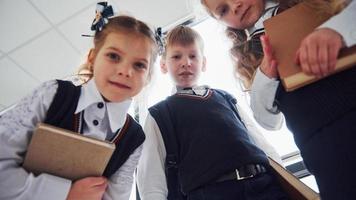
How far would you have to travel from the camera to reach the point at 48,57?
232cm

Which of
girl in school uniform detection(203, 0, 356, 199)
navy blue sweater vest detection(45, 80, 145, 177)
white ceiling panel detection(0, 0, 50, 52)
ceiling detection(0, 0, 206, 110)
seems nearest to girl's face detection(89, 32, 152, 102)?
navy blue sweater vest detection(45, 80, 145, 177)

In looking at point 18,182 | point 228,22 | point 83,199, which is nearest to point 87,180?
point 83,199

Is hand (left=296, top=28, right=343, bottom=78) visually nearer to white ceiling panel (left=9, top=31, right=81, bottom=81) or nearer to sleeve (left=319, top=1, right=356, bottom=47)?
sleeve (left=319, top=1, right=356, bottom=47)

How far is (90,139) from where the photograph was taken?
75cm

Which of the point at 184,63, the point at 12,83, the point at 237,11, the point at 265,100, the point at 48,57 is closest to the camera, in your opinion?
the point at 265,100

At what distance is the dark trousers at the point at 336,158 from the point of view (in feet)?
1.62

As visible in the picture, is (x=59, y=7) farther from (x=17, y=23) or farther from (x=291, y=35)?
(x=291, y=35)

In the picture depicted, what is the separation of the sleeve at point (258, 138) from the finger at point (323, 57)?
0.72 metres

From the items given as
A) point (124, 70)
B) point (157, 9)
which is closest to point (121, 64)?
point (124, 70)

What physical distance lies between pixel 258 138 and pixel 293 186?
1.46 ft

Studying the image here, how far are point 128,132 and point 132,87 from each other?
0.17 m

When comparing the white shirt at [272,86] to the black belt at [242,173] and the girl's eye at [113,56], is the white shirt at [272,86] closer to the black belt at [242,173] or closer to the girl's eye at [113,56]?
the black belt at [242,173]

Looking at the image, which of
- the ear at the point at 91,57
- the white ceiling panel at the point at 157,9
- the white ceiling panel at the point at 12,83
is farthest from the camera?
the white ceiling panel at the point at 12,83

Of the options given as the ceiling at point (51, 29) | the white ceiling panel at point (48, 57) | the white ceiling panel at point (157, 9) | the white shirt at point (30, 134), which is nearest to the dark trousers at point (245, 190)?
the white shirt at point (30, 134)
